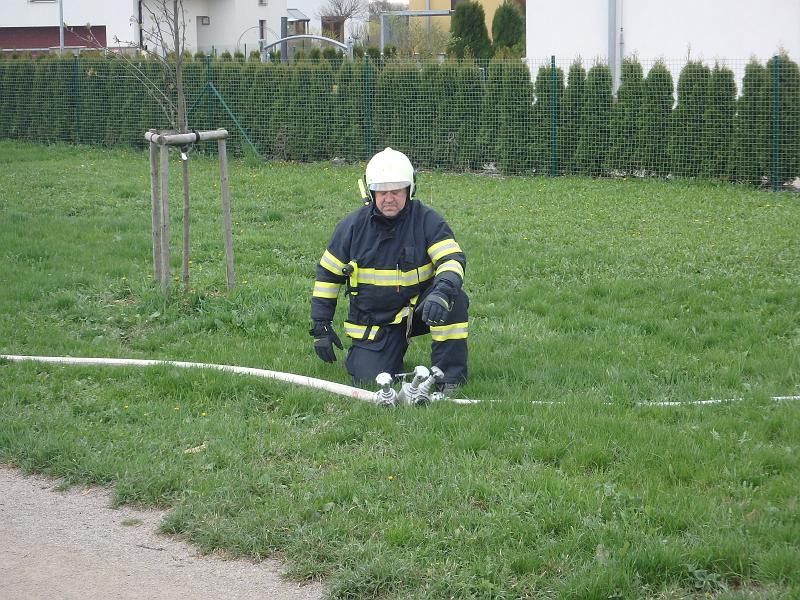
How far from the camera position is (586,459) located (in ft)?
16.6

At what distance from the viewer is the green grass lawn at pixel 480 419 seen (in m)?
4.19

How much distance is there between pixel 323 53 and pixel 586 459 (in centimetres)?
1764

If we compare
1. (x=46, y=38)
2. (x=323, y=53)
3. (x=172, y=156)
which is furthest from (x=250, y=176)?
(x=46, y=38)

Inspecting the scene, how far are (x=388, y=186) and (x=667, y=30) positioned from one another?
17.0 metres

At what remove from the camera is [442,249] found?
20.8 ft

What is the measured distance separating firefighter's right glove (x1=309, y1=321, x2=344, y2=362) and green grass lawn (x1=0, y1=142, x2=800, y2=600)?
0.24 metres

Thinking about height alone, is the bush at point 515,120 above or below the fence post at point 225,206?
above

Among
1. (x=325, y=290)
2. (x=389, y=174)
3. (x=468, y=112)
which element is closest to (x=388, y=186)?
(x=389, y=174)

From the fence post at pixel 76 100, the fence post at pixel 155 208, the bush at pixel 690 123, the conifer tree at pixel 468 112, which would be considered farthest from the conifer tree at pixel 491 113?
the fence post at pixel 155 208

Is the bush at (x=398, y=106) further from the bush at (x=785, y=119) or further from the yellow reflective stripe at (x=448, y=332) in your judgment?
the yellow reflective stripe at (x=448, y=332)

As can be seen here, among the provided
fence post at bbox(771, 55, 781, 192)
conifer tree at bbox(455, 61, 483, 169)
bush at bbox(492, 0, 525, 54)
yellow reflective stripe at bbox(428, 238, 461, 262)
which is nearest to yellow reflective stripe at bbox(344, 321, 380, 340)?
yellow reflective stripe at bbox(428, 238, 461, 262)

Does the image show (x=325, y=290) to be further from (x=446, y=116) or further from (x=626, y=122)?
(x=446, y=116)

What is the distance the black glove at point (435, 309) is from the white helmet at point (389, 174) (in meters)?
0.76

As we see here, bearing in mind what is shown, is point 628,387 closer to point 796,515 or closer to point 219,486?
point 796,515
